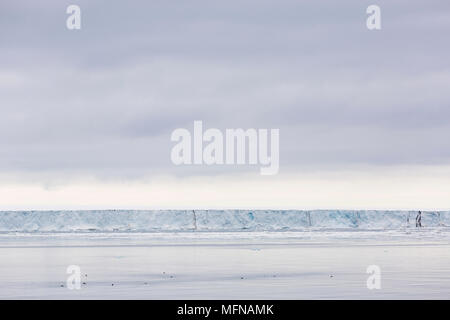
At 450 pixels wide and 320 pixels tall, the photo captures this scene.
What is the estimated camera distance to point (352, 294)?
769 inches

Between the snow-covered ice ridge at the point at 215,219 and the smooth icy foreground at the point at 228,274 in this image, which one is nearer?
the smooth icy foreground at the point at 228,274

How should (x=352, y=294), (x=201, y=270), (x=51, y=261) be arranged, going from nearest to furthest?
1. (x=352, y=294)
2. (x=201, y=270)
3. (x=51, y=261)

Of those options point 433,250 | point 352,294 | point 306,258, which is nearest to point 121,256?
point 306,258

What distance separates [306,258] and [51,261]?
27.2 ft

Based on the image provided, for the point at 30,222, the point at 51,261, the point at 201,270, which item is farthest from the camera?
the point at 30,222

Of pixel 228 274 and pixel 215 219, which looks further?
pixel 215 219

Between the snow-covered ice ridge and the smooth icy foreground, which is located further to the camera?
the snow-covered ice ridge

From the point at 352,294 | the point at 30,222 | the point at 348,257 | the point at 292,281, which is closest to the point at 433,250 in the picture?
the point at 348,257
